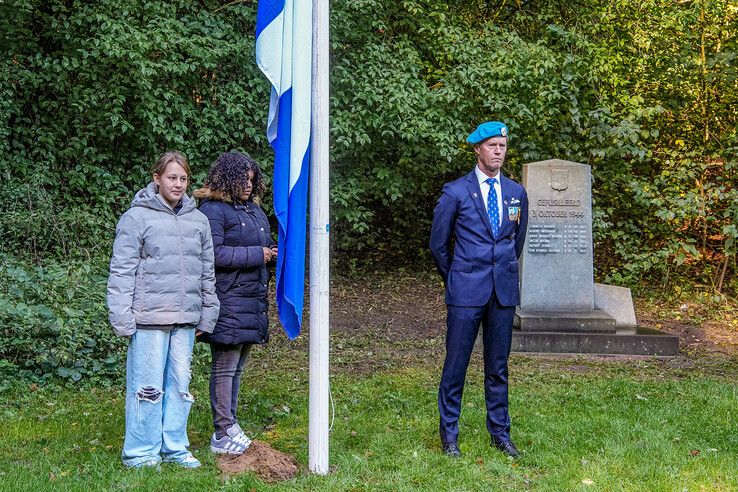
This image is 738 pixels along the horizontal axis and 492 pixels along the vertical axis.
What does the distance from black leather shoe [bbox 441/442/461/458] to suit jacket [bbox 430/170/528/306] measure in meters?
0.93

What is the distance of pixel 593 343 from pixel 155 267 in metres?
5.89

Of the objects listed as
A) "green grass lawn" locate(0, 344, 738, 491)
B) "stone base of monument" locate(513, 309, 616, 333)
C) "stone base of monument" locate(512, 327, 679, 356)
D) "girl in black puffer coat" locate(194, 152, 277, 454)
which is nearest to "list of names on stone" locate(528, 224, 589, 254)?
"stone base of monument" locate(513, 309, 616, 333)

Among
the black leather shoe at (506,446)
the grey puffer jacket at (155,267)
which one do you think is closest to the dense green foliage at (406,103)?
the grey puffer jacket at (155,267)

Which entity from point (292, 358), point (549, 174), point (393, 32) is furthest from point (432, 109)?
point (292, 358)

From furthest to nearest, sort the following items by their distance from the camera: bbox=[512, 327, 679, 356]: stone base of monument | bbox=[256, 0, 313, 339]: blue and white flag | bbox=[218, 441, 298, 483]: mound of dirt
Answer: bbox=[512, 327, 679, 356]: stone base of monument, bbox=[218, 441, 298, 483]: mound of dirt, bbox=[256, 0, 313, 339]: blue and white flag

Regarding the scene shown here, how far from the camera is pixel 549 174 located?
10.2 m

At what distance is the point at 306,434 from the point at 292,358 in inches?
124

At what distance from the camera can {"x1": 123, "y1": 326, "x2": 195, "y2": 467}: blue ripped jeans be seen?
16.4ft

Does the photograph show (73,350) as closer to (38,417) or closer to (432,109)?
(38,417)

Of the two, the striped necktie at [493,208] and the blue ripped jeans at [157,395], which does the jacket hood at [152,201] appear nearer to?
the blue ripped jeans at [157,395]

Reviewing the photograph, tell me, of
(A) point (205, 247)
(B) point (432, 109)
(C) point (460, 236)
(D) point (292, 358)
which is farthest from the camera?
(B) point (432, 109)

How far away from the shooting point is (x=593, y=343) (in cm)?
937

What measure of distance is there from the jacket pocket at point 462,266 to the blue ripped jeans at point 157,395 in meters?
1.72

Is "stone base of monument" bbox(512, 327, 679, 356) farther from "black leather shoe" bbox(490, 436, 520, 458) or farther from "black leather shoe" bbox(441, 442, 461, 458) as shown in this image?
"black leather shoe" bbox(441, 442, 461, 458)
